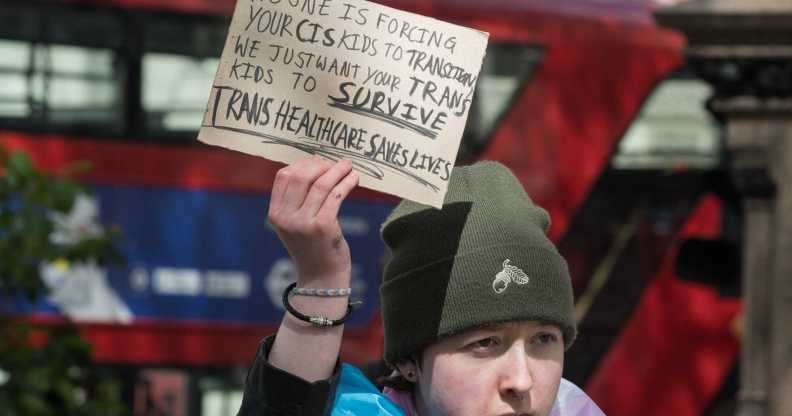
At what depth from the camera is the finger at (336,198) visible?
2.03m

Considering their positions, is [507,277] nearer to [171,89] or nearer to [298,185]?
[298,185]

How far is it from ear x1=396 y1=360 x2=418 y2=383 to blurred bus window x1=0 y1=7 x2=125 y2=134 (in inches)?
296

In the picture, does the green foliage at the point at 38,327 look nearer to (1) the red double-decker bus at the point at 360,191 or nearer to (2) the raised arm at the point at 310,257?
(1) the red double-decker bus at the point at 360,191

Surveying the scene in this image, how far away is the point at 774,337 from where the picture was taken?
23.9 feet

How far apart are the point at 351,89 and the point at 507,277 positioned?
0.32m

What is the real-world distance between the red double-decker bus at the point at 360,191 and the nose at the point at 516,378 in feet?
22.9

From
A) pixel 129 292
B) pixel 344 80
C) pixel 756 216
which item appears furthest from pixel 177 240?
pixel 344 80

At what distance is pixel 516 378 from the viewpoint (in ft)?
7.06

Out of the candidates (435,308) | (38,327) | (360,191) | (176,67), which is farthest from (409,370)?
(360,191)

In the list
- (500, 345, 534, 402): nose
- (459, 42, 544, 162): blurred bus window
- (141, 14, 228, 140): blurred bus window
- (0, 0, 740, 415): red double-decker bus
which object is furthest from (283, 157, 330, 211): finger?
(459, 42, 544, 162): blurred bus window

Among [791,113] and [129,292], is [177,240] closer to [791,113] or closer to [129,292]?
[129,292]

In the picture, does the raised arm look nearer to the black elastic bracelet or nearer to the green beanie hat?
the black elastic bracelet

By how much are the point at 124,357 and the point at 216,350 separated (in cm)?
54

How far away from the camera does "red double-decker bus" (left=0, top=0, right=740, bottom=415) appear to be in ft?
31.9
